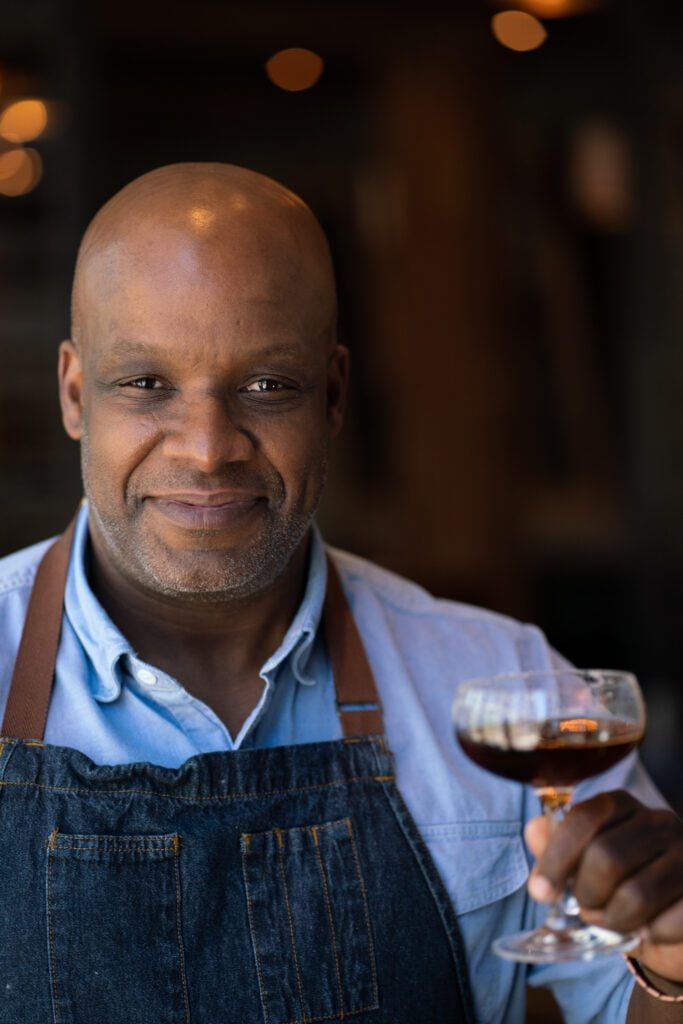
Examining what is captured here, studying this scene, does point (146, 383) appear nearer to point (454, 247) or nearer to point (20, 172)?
point (20, 172)

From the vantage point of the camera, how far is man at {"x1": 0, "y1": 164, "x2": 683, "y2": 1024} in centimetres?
165

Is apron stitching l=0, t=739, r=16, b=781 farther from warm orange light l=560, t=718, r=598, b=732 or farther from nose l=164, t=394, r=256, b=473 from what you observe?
warm orange light l=560, t=718, r=598, b=732

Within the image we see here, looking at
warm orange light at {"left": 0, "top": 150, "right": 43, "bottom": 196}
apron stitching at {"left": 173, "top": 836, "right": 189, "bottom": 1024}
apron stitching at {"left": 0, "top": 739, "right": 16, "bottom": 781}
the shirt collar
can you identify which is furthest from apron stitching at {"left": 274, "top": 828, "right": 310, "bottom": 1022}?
warm orange light at {"left": 0, "top": 150, "right": 43, "bottom": 196}

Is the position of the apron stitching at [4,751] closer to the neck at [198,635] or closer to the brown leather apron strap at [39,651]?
the brown leather apron strap at [39,651]

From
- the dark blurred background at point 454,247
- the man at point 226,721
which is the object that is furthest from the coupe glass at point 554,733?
the dark blurred background at point 454,247

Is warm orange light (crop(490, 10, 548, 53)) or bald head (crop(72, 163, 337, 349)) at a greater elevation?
warm orange light (crop(490, 10, 548, 53))

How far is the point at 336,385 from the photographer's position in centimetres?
206

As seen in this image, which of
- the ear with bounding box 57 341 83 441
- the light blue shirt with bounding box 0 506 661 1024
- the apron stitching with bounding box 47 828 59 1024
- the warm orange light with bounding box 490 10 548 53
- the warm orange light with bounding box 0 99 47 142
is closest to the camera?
the apron stitching with bounding box 47 828 59 1024

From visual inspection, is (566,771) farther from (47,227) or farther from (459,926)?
(47,227)

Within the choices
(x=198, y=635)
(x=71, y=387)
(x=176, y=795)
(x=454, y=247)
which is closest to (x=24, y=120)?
(x=454, y=247)

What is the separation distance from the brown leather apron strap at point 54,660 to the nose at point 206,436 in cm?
28

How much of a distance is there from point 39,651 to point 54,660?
0.08 feet

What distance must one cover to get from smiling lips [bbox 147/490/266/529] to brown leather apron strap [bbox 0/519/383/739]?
8.4 inches

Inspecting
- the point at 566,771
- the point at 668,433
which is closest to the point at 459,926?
the point at 566,771
